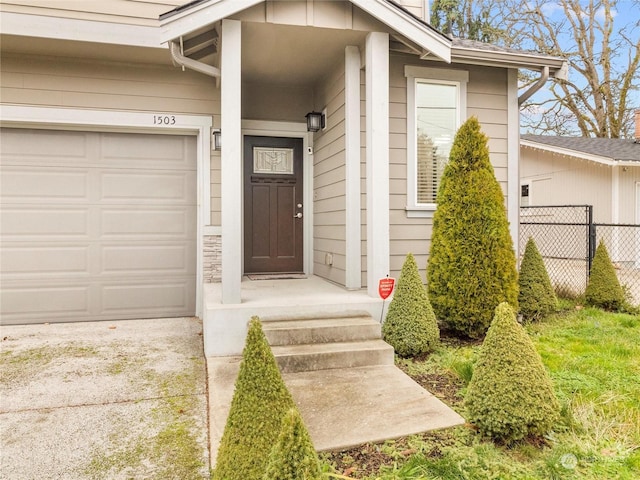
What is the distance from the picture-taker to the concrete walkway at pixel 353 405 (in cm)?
233

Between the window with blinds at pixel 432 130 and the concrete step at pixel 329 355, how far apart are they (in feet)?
6.55

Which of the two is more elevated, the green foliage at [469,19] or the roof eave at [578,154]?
the green foliage at [469,19]

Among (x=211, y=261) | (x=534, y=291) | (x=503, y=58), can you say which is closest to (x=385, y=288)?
(x=534, y=291)

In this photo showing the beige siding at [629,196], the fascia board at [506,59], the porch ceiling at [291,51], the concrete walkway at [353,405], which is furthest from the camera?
the beige siding at [629,196]

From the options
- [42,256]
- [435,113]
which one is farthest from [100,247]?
[435,113]

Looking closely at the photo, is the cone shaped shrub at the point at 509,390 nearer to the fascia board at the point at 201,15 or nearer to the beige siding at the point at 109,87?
the fascia board at the point at 201,15

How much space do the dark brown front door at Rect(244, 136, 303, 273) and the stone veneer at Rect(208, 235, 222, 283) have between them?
602 millimetres

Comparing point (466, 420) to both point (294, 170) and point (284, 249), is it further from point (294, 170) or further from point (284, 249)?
point (294, 170)

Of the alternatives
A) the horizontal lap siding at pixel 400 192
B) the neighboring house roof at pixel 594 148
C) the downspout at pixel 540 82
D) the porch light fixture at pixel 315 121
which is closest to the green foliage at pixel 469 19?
the neighboring house roof at pixel 594 148

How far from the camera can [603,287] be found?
17.6ft

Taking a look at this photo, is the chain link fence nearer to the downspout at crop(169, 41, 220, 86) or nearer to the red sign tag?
the red sign tag

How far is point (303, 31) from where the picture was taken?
399 cm

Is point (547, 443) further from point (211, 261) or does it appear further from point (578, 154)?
point (578, 154)

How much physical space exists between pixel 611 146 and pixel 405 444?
1241cm
